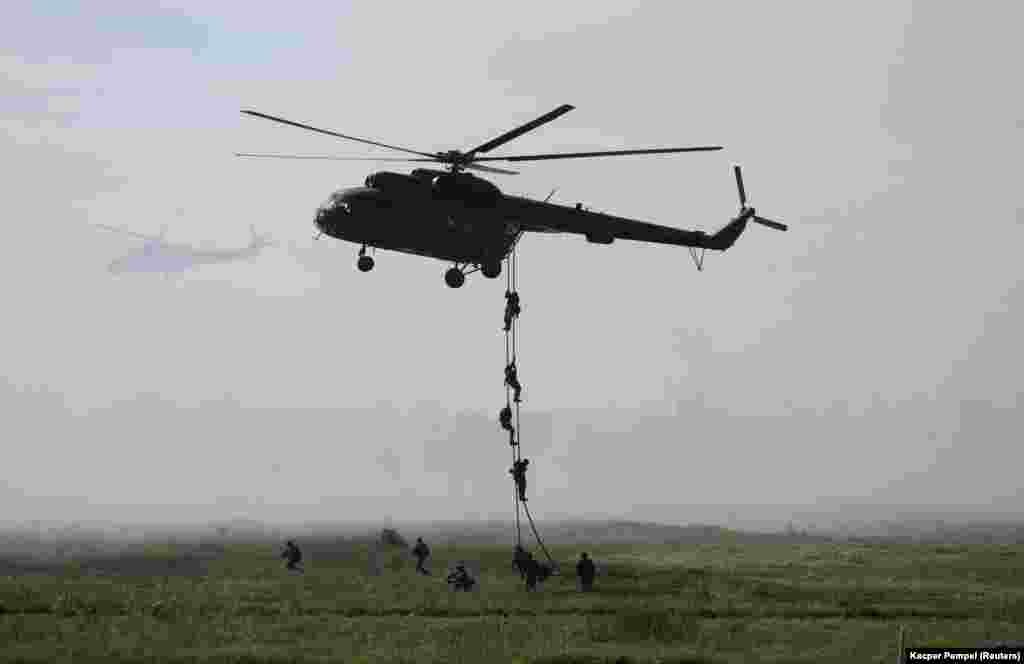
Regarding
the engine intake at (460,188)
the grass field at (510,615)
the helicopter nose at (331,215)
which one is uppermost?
the engine intake at (460,188)

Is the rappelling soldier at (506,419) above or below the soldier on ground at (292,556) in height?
above

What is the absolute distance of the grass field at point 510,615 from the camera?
1112 inches

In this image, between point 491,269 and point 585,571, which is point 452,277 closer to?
point 491,269

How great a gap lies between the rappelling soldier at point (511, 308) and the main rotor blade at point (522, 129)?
16.9 ft

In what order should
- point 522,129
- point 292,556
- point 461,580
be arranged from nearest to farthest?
point 522,129
point 461,580
point 292,556

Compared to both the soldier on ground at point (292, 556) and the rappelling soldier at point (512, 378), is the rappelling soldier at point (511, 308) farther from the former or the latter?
the soldier on ground at point (292, 556)

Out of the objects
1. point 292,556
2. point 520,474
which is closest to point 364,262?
point 520,474

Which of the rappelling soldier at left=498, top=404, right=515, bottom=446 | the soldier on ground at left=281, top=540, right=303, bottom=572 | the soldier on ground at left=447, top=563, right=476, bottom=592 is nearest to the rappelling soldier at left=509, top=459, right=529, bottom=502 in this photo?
the rappelling soldier at left=498, top=404, right=515, bottom=446

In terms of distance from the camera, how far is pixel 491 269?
3816 cm

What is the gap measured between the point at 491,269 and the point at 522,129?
7.88 m

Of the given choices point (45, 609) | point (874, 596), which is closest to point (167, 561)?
point (45, 609)

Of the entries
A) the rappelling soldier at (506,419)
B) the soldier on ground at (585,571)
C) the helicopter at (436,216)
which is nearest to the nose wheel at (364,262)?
the helicopter at (436,216)

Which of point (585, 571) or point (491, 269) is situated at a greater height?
point (491, 269)

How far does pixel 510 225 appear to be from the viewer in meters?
38.5
